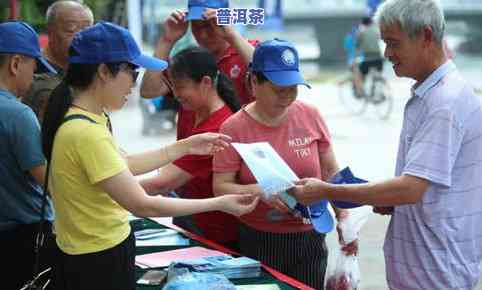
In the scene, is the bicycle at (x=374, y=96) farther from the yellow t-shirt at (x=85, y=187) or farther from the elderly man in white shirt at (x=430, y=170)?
the yellow t-shirt at (x=85, y=187)

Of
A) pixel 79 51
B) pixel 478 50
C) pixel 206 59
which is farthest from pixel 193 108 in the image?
pixel 478 50

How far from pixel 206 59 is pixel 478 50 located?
22.7 metres

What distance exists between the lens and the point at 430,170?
2.14 metres

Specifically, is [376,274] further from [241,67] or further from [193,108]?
[193,108]

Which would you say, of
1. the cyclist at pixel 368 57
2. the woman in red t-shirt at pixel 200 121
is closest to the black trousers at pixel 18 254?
the woman in red t-shirt at pixel 200 121

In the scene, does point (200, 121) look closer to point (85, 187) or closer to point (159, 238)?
point (159, 238)

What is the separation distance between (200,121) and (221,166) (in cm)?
33

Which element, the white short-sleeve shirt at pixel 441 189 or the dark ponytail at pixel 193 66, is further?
the dark ponytail at pixel 193 66

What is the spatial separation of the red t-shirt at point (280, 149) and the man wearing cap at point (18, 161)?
654 mm

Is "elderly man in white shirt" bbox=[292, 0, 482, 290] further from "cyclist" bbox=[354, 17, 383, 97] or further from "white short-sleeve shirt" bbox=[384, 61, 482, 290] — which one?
"cyclist" bbox=[354, 17, 383, 97]

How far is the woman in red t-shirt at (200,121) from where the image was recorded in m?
2.92

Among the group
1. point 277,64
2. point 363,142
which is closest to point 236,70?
point 277,64

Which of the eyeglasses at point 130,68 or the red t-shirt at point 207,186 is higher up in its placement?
the eyeglasses at point 130,68

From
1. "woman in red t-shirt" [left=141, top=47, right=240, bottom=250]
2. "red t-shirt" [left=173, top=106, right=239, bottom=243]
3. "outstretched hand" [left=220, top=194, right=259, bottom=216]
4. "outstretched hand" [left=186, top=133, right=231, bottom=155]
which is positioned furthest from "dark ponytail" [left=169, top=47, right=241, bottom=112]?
"outstretched hand" [left=220, top=194, right=259, bottom=216]
